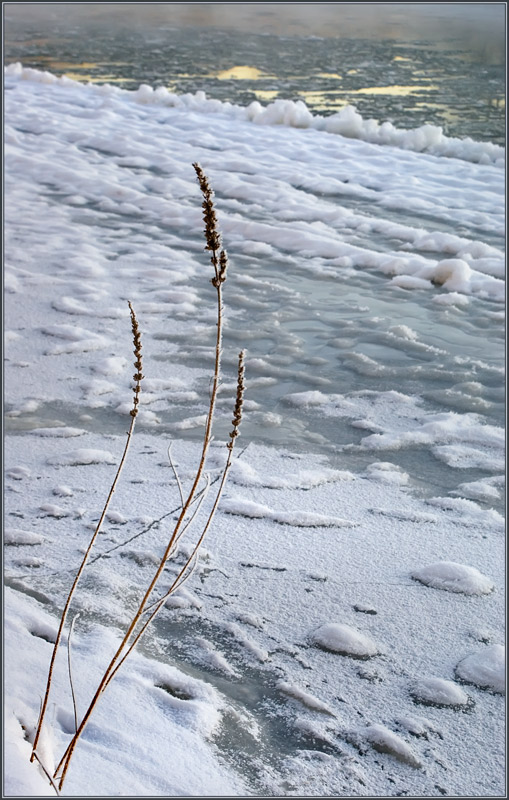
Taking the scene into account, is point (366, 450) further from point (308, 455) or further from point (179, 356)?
point (179, 356)

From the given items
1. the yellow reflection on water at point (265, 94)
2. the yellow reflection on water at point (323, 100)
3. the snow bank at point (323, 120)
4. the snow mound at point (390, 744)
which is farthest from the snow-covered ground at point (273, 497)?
the yellow reflection on water at point (265, 94)

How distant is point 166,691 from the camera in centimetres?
174

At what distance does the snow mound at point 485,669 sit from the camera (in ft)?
6.20

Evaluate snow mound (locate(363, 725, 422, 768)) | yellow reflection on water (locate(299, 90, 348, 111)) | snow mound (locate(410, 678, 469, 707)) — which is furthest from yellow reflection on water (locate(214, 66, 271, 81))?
snow mound (locate(363, 725, 422, 768))

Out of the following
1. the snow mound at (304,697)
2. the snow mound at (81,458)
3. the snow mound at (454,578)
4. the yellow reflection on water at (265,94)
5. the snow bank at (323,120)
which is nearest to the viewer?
the snow mound at (304,697)

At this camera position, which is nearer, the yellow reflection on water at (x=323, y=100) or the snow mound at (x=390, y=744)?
the snow mound at (x=390, y=744)

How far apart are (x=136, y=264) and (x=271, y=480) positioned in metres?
2.73

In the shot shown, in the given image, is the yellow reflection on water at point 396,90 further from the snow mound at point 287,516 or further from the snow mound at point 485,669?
the snow mound at point 485,669

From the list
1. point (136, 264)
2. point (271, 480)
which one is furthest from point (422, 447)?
point (136, 264)

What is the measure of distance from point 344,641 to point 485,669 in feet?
1.11

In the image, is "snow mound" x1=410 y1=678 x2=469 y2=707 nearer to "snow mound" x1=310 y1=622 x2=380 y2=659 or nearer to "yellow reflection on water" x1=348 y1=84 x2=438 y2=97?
"snow mound" x1=310 y1=622 x2=380 y2=659

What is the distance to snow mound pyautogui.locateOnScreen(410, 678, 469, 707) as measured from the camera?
1.81 m

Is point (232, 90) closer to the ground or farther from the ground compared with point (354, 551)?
farther from the ground

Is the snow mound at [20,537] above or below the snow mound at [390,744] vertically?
above
